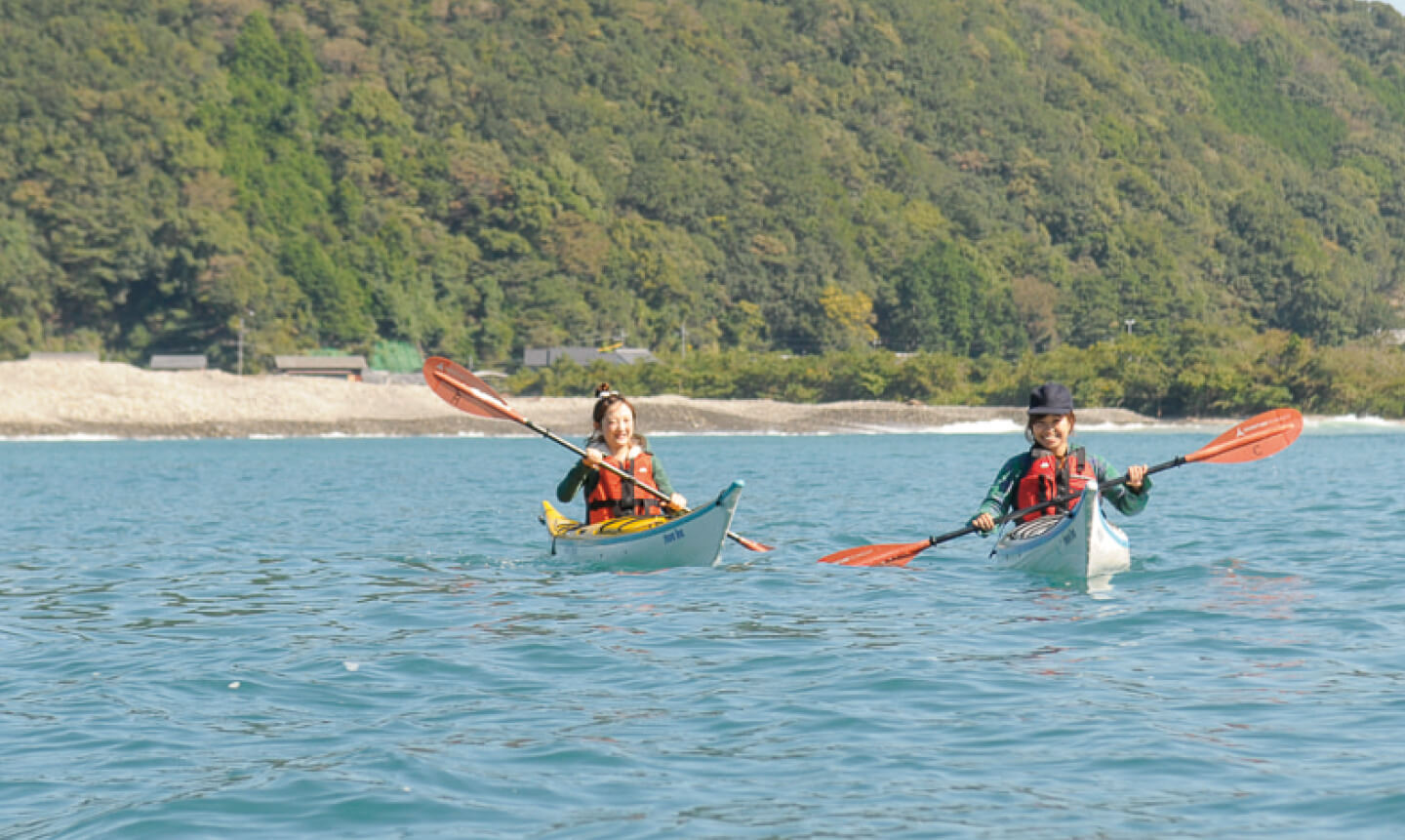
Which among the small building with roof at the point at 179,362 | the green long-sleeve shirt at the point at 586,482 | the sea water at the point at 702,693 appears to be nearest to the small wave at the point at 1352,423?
the sea water at the point at 702,693

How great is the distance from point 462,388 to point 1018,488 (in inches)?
269

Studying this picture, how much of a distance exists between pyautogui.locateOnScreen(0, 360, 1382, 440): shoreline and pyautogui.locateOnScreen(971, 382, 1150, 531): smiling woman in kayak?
67.2 meters

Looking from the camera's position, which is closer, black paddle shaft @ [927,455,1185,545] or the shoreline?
black paddle shaft @ [927,455,1185,545]

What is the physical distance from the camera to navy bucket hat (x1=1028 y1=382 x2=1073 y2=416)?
12.8 meters

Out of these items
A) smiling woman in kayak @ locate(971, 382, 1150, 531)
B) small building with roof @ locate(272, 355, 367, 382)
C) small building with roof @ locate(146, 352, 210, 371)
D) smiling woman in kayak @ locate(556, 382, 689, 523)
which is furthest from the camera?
small building with roof @ locate(146, 352, 210, 371)

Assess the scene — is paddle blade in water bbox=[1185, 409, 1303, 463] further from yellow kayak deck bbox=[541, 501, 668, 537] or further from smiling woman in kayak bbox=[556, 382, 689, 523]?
yellow kayak deck bbox=[541, 501, 668, 537]

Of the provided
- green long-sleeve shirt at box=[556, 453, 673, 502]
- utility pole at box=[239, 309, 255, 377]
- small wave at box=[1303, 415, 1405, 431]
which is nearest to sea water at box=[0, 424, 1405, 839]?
green long-sleeve shirt at box=[556, 453, 673, 502]

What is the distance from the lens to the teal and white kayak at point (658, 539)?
14.7 metres

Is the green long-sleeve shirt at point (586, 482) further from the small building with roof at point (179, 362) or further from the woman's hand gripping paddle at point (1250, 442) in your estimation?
the small building with roof at point (179, 362)

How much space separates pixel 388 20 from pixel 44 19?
3657 centimetres

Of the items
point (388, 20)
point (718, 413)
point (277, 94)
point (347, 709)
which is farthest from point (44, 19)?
point (347, 709)

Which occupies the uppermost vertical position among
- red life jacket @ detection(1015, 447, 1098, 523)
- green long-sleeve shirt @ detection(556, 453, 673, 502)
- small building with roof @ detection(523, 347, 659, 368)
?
small building with roof @ detection(523, 347, 659, 368)

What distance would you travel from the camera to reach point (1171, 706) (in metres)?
8.44

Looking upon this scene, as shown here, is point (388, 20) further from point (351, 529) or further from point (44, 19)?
point (351, 529)
